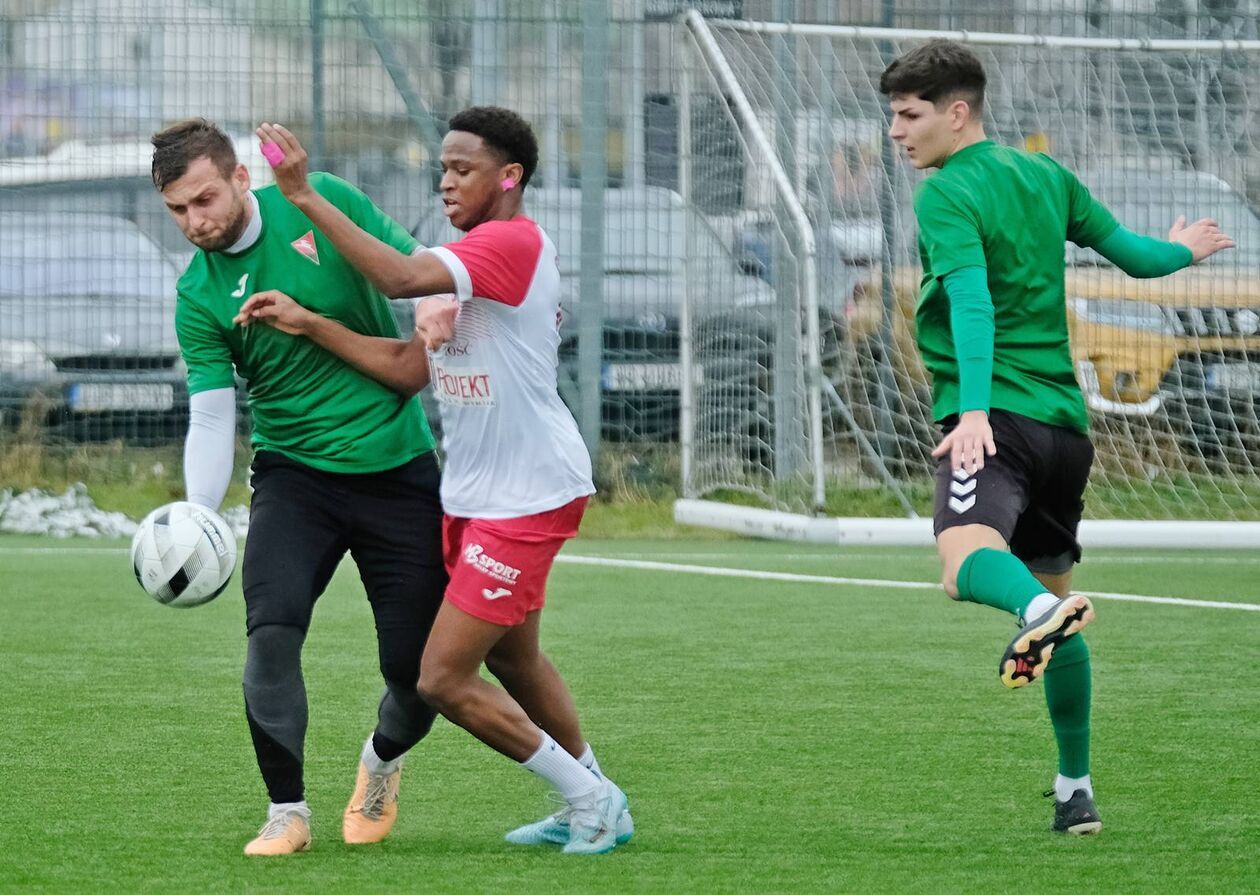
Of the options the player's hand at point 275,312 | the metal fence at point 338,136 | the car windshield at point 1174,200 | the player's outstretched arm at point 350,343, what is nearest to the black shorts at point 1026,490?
the player's outstretched arm at point 350,343

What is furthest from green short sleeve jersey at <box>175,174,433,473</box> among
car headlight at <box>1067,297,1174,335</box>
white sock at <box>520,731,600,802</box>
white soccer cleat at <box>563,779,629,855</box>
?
car headlight at <box>1067,297,1174,335</box>

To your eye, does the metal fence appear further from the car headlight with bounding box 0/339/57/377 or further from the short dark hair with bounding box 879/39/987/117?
the short dark hair with bounding box 879/39/987/117

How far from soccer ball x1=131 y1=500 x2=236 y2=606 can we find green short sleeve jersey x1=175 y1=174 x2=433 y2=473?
0.98 feet

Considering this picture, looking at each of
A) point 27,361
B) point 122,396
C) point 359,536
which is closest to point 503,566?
point 359,536

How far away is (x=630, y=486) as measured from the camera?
1260cm

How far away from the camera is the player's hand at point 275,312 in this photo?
4418 millimetres

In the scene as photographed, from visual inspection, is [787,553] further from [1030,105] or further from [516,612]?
[516,612]

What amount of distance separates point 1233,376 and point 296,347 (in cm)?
771

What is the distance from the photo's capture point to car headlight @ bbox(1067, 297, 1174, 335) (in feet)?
35.7

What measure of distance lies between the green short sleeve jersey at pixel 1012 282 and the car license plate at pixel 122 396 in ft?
28.5

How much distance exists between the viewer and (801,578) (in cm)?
978

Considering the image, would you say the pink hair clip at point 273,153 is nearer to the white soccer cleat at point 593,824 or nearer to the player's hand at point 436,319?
the player's hand at point 436,319

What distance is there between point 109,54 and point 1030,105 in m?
5.80

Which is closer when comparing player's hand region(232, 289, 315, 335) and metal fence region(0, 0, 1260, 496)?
player's hand region(232, 289, 315, 335)
